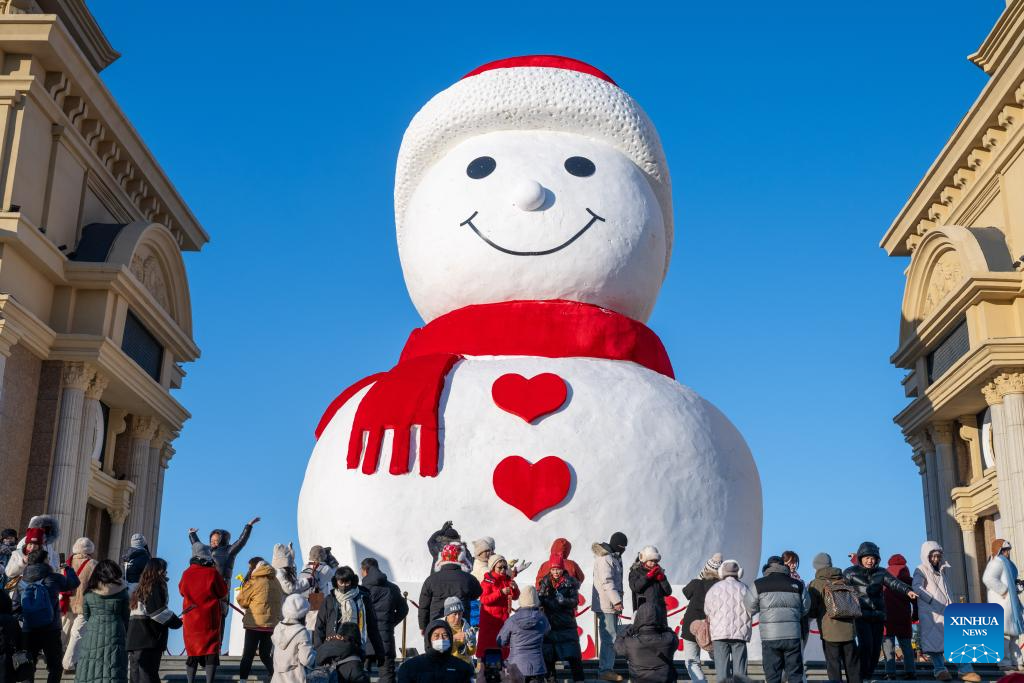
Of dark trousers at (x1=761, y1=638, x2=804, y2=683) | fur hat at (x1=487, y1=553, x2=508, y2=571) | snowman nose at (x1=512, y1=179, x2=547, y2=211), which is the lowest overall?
dark trousers at (x1=761, y1=638, x2=804, y2=683)

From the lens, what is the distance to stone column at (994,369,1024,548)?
61.2 feet

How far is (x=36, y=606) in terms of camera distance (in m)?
9.67

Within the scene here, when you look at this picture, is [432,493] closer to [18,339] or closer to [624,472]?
[624,472]

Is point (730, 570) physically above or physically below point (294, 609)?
above

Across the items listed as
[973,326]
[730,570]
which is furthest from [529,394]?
[973,326]

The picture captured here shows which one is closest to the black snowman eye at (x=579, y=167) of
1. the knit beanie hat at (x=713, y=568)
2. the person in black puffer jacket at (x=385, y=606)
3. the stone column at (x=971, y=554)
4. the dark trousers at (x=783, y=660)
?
the knit beanie hat at (x=713, y=568)

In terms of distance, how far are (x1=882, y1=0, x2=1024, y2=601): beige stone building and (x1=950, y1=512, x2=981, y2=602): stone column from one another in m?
0.02

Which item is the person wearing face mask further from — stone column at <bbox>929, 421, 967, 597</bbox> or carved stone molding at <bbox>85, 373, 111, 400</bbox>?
stone column at <bbox>929, 421, 967, 597</bbox>

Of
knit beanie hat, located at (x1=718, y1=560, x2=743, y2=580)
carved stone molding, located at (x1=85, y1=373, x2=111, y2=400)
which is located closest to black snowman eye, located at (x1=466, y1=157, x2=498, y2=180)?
carved stone molding, located at (x1=85, y1=373, x2=111, y2=400)

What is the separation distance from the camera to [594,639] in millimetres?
13977

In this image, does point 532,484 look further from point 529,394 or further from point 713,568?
point 713,568

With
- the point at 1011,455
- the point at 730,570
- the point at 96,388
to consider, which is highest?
the point at 96,388

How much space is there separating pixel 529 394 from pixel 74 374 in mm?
7838

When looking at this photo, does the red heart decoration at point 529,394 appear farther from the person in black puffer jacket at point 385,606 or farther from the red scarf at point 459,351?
the person in black puffer jacket at point 385,606
